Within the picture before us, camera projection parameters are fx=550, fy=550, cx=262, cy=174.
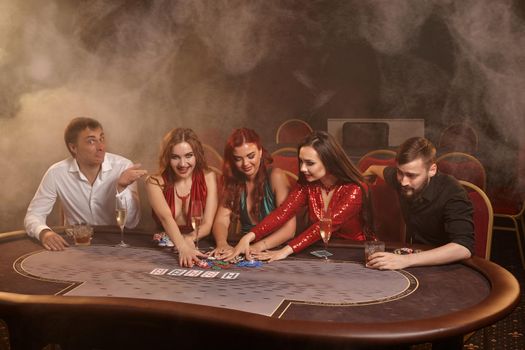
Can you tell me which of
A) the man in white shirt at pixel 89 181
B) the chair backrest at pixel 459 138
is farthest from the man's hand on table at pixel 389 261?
the chair backrest at pixel 459 138

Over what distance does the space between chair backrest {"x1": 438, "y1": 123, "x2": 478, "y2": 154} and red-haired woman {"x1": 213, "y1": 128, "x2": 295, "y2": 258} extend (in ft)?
10.1

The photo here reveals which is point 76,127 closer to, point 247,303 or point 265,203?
point 265,203

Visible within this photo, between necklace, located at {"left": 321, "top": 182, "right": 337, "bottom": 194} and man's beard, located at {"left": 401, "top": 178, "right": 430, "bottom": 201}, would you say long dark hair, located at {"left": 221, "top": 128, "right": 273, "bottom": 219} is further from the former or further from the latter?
man's beard, located at {"left": 401, "top": 178, "right": 430, "bottom": 201}

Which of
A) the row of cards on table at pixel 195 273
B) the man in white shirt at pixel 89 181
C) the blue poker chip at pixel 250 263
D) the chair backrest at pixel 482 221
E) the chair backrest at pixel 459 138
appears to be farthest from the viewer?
the chair backrest at pixel 459 138

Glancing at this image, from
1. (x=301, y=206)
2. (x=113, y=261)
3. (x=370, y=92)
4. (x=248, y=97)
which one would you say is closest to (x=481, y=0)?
(x=301, y=206)

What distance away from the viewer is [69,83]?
3939mm

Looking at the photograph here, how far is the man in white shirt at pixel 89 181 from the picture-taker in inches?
105

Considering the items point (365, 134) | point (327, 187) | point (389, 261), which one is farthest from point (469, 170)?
point (365, 134)

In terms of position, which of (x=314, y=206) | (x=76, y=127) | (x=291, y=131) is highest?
(x=76, y=127)

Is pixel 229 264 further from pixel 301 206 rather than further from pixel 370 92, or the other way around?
pixel 370 92

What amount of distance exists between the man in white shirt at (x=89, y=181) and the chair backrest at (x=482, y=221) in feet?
4.75

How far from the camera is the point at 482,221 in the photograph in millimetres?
2162

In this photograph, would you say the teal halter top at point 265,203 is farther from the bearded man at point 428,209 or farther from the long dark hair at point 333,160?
the bearded man at point 428,209

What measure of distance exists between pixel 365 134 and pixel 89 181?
3.58 metres
